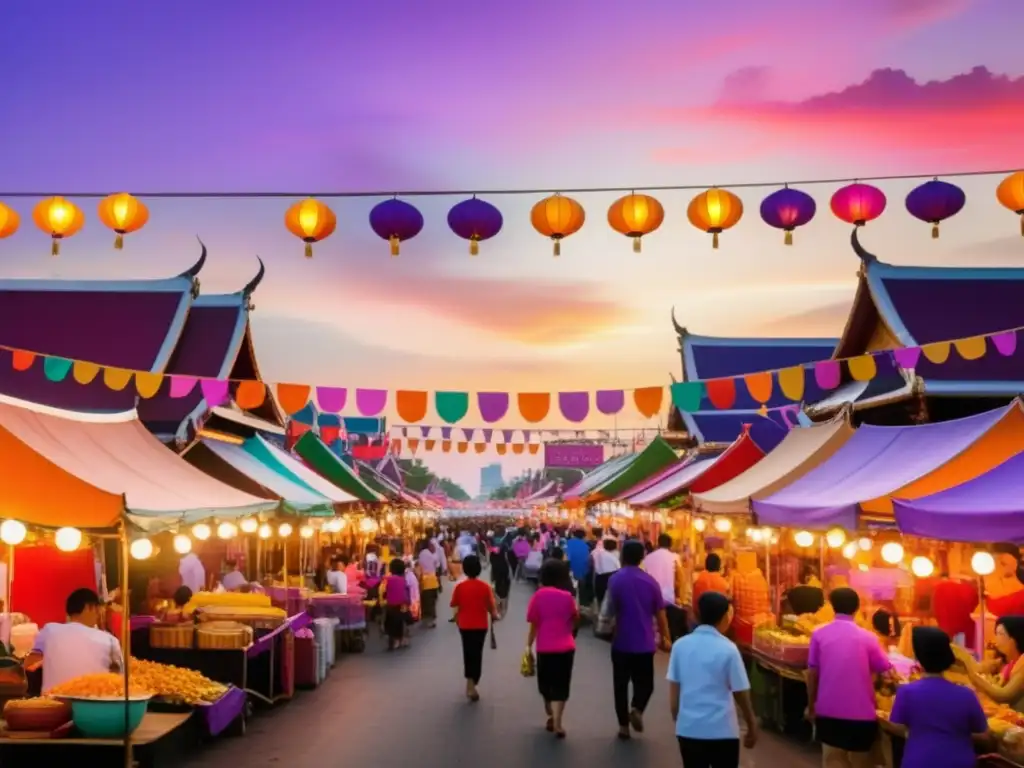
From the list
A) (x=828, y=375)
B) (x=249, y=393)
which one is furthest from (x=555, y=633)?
(x=249, y=393)

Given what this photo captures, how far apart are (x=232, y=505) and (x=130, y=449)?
1.33 meters

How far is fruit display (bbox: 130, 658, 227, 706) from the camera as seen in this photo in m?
8.48

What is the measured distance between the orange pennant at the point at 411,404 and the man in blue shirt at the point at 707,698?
39.2 ft

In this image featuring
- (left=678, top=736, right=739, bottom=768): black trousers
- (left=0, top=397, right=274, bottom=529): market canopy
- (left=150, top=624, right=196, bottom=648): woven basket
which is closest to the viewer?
(left=678, top=736, right=739, bottom=768): black trousers

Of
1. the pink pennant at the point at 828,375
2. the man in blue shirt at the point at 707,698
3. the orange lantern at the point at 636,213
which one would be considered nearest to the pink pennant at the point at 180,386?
the orange lantern at the point at 636,213

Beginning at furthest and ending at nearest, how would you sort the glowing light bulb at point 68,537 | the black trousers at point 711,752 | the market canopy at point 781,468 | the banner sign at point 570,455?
the banner sign at point 570,455 → the market canopy at point 781,468 → the glowing light bulb at point 68,537 → the black trousers at point 711,752

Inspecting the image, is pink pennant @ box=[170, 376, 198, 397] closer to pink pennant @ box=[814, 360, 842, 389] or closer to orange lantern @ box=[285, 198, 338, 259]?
orange lantern @ box=[285, 198, 338, 259]

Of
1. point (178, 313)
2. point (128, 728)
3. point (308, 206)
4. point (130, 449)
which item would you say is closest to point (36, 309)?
point (178, 313)

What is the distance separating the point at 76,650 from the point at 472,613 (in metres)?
4.94

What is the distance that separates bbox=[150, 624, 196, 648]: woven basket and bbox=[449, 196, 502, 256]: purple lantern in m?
5.09

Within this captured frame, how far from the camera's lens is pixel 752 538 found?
16.7m

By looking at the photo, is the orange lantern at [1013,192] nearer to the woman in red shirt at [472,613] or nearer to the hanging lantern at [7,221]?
the woman in red shirt at [472,613]

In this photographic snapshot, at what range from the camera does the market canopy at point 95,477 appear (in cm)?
754

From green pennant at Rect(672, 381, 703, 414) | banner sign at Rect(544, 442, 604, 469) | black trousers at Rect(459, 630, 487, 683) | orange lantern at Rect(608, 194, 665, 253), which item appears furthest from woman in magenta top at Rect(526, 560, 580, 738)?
banner sign at Rect(544, 442, 604, 469)
